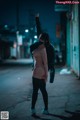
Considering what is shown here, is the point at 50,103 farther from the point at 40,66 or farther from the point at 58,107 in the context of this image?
the point at 40,66

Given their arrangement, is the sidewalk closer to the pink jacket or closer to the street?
the street

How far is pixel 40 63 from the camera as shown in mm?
8688

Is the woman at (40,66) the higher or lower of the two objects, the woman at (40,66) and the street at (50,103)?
the higher

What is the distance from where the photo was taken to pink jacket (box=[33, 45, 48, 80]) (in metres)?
8.61

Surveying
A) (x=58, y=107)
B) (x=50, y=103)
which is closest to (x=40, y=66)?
(x=58, y=107)

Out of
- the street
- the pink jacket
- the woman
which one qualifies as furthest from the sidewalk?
the pink jacket

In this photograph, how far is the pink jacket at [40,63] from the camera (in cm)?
861

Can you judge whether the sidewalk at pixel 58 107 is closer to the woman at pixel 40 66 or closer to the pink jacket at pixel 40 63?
the woman at pixel 40 66

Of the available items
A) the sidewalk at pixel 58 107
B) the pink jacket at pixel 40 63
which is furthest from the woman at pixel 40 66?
the sidewalk at pixel 58 107

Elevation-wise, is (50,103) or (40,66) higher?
(40,66)

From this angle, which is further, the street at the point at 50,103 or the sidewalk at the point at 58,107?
the street at the point at 50,103

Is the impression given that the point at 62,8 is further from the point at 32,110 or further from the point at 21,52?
the point at 21,52

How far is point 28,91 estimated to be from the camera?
1348 cm

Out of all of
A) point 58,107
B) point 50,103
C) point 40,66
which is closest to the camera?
point 40,66
